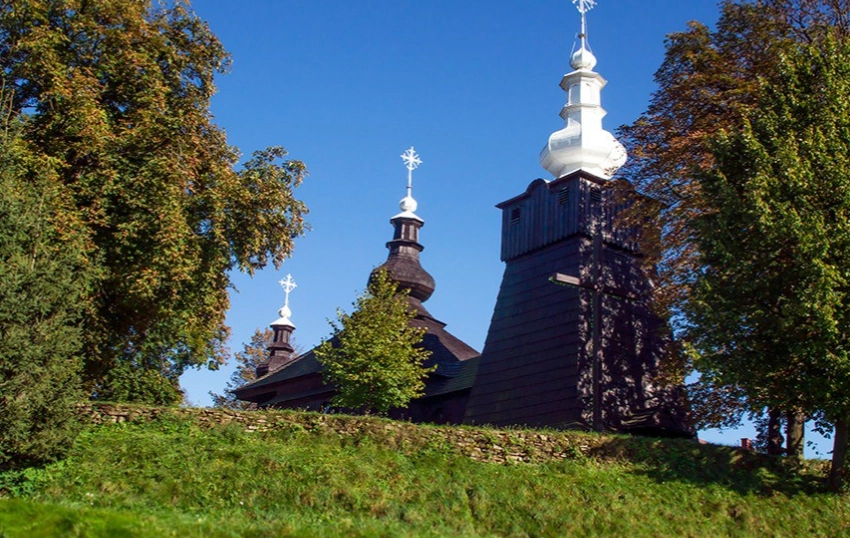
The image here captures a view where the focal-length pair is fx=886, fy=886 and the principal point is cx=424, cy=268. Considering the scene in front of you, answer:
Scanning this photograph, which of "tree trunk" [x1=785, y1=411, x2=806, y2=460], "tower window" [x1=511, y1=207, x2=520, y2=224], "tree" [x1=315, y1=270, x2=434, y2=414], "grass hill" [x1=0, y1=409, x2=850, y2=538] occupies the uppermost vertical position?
"tower window" [x1=511, y1=207, x2=520, y2=224]

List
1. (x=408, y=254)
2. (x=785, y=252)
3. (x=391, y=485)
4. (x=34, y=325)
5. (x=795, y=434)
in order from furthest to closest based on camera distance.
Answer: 1. (x=408, y=254)
2. (x=795, y=434)
3. (x=785, y=252)
4. (x=391, y=485)
5. (x=34, y=325)

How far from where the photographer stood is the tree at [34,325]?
1644 centimetres

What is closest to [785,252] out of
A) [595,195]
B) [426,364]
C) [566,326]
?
[566,326]

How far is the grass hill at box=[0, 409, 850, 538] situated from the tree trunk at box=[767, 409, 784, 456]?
115 inches

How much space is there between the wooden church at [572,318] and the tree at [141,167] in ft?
33.1

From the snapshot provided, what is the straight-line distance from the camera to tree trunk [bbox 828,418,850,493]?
20562 mm

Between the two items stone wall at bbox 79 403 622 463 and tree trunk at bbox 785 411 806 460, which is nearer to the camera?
stone wall at bbox 79 403 622 463

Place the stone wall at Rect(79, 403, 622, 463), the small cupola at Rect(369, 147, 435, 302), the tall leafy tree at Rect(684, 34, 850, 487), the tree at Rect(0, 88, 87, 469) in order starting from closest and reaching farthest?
the tree at Rect(0, 88, 87, 469), the tall leafy tree at Rect(684, 34, 850, 487), the stone wall at Rect(79, 403, 622, 463), the small cupola at Rect(369, 147, 435, 302)

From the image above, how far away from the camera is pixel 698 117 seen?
88.2ft

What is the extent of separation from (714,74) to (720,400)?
9575mm

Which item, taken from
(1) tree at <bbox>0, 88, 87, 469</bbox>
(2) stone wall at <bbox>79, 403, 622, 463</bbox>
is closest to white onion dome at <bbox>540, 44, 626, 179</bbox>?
(2) stone wall at <bbox>79, 403, 622, 463</bbox>

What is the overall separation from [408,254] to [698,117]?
77.7 feet

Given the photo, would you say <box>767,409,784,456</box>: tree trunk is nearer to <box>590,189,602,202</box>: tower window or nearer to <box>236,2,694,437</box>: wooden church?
<box>236,2,694,437</box>: wooden church

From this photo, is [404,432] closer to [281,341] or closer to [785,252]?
[785,252]
